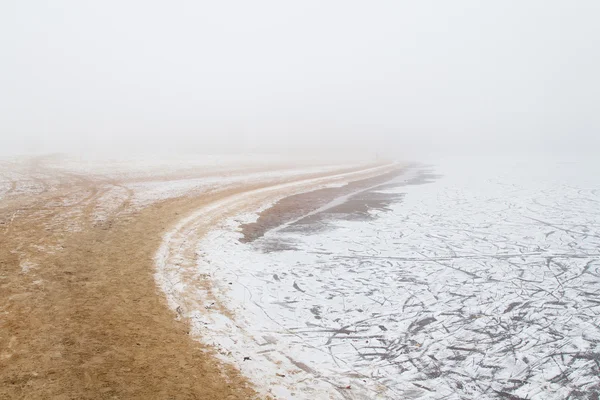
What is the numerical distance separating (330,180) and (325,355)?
28.0 metres

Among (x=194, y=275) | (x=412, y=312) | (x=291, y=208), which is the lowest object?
(x=412, y=312)

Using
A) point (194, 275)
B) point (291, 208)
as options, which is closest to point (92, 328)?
point (194, 275)

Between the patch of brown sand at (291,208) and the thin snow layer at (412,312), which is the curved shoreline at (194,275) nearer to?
the thin snow layer at (412,312)

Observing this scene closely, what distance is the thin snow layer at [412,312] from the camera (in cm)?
566

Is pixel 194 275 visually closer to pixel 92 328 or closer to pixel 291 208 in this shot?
pixel 92 328

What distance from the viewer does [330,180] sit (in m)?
33.8

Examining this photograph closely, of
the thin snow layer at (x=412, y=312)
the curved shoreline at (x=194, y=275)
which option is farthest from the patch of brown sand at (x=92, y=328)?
the thin snow layer at (x=412, y=312)

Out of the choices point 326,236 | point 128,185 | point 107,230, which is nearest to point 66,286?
point 107,230

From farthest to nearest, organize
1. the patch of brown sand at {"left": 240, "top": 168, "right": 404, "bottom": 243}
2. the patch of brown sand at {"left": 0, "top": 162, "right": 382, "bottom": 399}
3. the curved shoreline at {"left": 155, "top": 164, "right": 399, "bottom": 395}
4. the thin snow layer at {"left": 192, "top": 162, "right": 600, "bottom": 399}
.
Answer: the patch of brown sand at {"left": 240, "top": 168, "right": 404, "bottom": 243}
the curved shoreline at {"left": 155, "top": 164, "right": 399, "bottom": 395}
the thin snow layer at {"left": 192, "top": 162, "right": 600, "bottom": 399}
the patch of brown sand at {"left": 0, "top": 162, "right": 382, "bottom": 399}

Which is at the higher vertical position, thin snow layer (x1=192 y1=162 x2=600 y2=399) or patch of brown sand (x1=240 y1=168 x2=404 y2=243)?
patch of brown sand (x1=240 y1=168 x2=404 y2=243)

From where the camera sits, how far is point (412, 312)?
26.2ft

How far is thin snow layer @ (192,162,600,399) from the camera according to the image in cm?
566

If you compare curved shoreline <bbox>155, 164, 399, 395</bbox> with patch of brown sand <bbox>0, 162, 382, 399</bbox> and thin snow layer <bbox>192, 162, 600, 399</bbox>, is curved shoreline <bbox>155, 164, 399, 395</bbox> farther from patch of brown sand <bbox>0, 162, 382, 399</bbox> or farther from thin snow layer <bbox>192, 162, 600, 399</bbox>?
patch of brown sand <bbox>0, 162, 382, 399</bbox>

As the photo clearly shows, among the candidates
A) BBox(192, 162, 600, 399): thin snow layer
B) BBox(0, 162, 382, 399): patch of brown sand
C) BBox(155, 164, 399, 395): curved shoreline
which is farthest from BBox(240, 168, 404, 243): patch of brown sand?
BBox(0, 162, 382, 399): patch of brown sand
